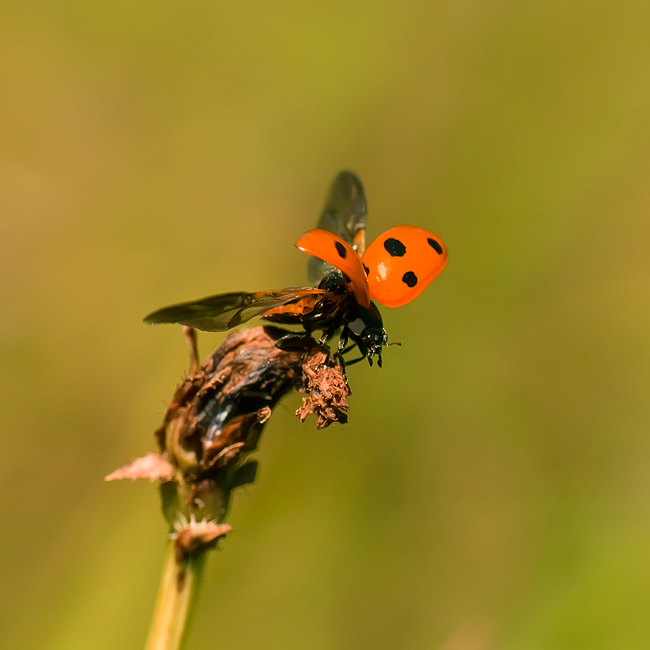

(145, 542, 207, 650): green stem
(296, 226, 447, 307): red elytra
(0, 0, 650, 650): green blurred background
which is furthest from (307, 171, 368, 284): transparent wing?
(145, 542, 207, 650): green stem

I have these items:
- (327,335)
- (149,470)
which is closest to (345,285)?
(327,335)

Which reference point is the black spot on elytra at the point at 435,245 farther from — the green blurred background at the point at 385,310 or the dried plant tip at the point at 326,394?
the green blurred background at the point at 385,310

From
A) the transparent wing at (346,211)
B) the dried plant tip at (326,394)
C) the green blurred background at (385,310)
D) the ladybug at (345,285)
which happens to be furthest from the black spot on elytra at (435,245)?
the green blurred background at (385,310)

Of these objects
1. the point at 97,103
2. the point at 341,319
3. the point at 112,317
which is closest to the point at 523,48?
the point at 97,103

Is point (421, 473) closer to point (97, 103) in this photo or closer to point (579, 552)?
point (579, 552)

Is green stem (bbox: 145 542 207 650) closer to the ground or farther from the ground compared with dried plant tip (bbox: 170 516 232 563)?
closer to the ground

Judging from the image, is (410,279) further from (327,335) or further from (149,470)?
(149,470)

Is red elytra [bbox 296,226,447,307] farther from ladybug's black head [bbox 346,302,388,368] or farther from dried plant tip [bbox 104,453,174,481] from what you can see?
dried plant tip [bbox 104,453,174,481]
